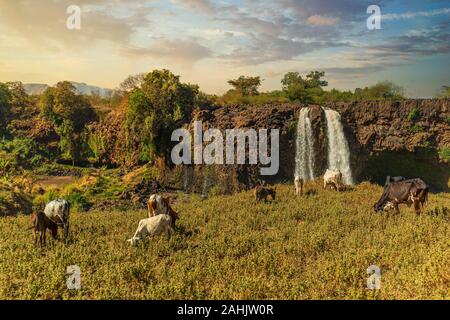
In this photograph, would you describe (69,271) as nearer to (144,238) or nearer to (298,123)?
(144,238)

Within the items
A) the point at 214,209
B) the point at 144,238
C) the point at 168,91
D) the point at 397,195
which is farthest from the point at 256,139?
the point at 144,238

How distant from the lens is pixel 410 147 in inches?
1275

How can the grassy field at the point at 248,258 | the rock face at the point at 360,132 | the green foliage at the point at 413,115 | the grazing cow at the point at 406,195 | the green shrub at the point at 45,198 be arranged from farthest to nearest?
1. the green foliage at the point at 413,115
2. the rock face at the point at 360,132
3. the green shrub at the point at 45,198
4. the grazing cow at the point at 406,195
5. the grassy field at the point at 248,258

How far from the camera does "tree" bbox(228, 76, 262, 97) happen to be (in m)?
41.7

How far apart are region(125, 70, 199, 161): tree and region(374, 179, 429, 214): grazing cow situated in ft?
70.1

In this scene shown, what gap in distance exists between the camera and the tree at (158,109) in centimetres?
3409

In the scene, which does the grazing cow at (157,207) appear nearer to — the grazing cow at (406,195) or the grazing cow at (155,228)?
the grazing cow at (155,228)

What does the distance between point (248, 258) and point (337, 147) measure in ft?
69.8

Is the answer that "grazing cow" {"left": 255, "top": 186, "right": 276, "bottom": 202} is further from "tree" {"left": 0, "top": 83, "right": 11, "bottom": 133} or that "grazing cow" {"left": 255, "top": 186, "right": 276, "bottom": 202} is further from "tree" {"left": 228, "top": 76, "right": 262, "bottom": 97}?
"tree" {"left": 0, "top": 83, "right": 11, "bottom": 133}

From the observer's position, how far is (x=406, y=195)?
15812 millimetres

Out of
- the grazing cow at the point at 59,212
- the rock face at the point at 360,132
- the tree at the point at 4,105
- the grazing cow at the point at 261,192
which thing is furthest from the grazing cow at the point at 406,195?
the tree at the point at 4,105

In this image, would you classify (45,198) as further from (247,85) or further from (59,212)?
(247,85)

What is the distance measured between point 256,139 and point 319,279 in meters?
22.2

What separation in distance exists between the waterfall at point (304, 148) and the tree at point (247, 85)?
12.0m
